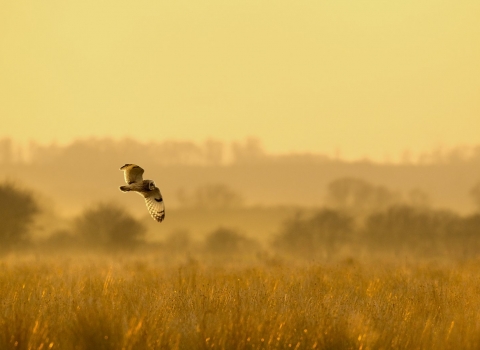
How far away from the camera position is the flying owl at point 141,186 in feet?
34.4

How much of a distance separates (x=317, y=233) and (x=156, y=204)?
149 feet

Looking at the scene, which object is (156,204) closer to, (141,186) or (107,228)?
(141,186)

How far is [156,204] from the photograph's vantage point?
464 inches

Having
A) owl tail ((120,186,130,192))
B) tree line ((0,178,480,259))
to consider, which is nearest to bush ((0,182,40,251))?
tree line ((0,178,480,259))

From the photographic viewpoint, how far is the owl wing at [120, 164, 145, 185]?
34.4 feet

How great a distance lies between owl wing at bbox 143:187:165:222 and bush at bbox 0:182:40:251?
1298 inches

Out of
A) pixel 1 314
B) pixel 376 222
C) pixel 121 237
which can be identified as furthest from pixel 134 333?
pixel 376 222

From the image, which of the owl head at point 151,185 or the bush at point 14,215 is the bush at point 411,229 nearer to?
the bush at point 14,215

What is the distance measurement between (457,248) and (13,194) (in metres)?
32.9

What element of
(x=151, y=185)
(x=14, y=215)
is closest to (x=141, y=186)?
(x=151, y=185)

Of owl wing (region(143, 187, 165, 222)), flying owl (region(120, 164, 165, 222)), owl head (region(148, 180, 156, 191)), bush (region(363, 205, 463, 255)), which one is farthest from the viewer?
bush (region(363, 205, 463, 255))

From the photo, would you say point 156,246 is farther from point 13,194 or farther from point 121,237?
point 13,194

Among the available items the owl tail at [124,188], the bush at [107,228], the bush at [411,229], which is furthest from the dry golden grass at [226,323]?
the bush at [411,229]

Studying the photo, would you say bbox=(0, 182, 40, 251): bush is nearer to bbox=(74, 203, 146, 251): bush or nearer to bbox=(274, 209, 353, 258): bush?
bbox=(74, 203, 146, 251): bush
